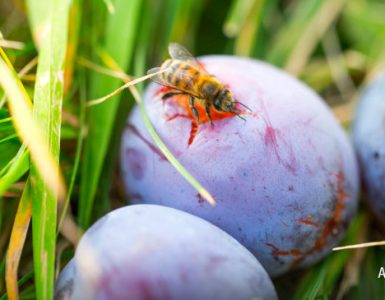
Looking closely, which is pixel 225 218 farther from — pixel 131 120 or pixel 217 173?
pixel 131 120

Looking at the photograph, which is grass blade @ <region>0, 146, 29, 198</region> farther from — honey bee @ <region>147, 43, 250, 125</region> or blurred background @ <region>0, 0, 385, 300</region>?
honey bee @ <region>147, 43, 250, 125</region>

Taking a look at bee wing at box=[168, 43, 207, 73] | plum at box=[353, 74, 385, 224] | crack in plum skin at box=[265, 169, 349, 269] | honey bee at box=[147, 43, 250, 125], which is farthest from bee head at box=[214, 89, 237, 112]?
plum at box=[353, 74, 385, 224]

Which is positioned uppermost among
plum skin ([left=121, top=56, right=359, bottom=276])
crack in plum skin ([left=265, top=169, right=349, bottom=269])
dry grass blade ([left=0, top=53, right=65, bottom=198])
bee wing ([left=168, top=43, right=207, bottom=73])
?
bee wing ([left=168, top=43, right=207, bottom=73])

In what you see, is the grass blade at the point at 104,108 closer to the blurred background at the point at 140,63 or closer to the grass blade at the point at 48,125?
the blurred background at the point at 140,63

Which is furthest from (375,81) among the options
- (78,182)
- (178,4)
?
(78,182)

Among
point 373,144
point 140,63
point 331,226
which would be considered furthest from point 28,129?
point 373,144

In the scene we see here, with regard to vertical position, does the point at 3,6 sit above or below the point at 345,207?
above
